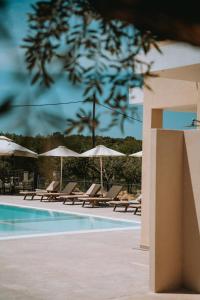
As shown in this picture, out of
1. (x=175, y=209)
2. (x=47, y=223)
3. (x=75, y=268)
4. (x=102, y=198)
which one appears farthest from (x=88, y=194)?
(x=175, y=209)

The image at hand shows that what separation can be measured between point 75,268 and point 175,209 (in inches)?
82.6

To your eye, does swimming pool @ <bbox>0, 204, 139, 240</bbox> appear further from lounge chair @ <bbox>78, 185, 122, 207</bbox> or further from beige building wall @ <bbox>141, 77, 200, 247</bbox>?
beige building wall @ <bbox>141, 77, 200, 247</bbox>

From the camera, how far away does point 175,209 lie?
26.7ft

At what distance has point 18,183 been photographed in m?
31.0

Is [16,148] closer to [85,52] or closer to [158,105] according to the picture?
[85,52]

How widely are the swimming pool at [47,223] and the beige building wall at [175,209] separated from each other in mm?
6031

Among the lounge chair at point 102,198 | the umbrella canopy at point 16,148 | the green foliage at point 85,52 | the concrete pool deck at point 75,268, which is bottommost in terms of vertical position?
the concrete pool deck at point 75,268

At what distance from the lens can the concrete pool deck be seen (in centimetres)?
727

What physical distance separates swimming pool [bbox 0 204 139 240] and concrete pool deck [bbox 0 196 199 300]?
1798 millimetres

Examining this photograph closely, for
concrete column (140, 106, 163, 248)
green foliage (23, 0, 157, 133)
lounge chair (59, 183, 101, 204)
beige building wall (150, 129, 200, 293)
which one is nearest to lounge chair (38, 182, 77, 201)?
lounge chair (59, 183, 101, 204)

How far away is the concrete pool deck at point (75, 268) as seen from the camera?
727cm

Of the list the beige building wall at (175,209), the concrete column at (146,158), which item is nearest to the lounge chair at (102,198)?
the concrete column at (146,158)

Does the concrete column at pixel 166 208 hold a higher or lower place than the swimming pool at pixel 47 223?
higher

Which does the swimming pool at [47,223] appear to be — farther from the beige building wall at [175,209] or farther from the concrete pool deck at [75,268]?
the beige building wall at [175,209]
